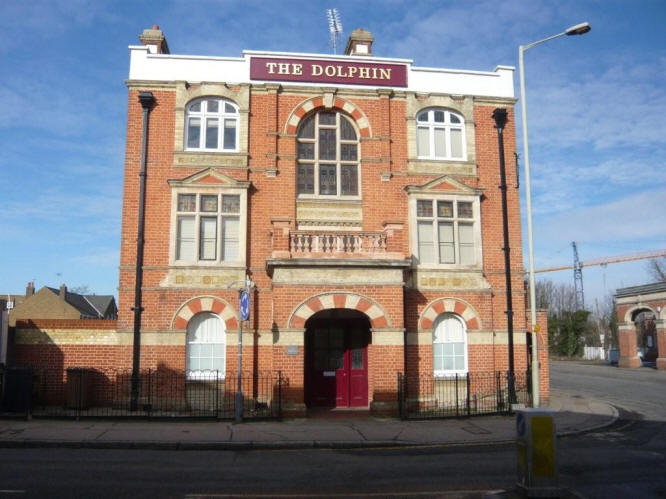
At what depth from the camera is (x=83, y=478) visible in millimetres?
9609

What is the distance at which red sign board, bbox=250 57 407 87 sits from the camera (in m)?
19.7

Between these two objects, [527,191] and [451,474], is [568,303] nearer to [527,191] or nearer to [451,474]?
[527,191]

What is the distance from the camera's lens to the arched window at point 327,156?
19516mm

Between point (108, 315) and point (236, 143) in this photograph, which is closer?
point (236, 143)

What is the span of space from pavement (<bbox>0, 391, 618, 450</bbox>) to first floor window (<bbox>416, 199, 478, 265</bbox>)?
16.6ft

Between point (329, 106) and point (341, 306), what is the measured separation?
21.6ft

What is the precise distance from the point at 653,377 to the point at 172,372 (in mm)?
27675

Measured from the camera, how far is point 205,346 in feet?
59.6

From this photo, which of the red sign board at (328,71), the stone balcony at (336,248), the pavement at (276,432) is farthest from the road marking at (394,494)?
the red sign board at (328,71)

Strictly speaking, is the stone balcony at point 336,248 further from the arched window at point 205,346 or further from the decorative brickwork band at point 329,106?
the decorative brickwork band at point 329,106

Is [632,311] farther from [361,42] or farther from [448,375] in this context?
[361,42]

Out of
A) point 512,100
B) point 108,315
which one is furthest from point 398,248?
point 108,315

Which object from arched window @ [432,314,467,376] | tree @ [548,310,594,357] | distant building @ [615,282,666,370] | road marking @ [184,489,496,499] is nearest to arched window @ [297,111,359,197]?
arched window @ [432,314,467,376]

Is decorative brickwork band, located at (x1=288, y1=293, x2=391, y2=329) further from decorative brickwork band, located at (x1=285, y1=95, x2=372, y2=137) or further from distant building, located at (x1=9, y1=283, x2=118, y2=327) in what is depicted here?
distant building, located at (x1=9, y1=283, x2=118, y2=327)
